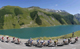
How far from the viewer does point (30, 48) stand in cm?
1919

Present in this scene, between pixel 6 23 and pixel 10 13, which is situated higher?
pixel 10 13

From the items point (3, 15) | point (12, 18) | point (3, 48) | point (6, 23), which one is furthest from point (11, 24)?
point (3, 48)

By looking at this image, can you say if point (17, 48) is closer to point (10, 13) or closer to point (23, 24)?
point (23, 24)

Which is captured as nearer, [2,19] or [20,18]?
[2,19]

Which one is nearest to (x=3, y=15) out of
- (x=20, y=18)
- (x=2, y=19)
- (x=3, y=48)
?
(x=2, y=19)

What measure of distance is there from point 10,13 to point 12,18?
1745 cm

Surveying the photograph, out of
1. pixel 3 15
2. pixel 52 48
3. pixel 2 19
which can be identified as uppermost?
pixel 3 15

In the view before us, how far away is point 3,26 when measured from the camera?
153000 millimetres

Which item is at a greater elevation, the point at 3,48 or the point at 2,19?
the point at 2,19

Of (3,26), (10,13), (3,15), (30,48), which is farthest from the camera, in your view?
(10,13)

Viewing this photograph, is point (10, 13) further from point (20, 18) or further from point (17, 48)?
point (17, 48)

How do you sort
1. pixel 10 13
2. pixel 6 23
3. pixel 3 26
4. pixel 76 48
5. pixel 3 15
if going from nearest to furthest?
pixel 76 48, pixel 3 26, pixel 6 23, pixel 3 15, pixel 10 13

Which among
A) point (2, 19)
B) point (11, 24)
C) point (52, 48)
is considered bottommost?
point (52, 48)

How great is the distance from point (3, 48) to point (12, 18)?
178 meters
